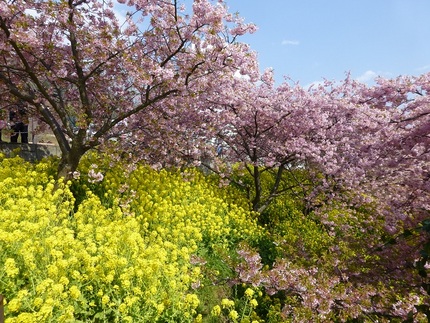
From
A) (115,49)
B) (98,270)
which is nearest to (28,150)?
(115,49)

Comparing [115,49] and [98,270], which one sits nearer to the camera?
[98,270]

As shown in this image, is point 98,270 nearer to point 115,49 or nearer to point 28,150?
point 115,49

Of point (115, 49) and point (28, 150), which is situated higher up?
point (115, 49)

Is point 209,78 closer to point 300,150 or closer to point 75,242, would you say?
point 300,150

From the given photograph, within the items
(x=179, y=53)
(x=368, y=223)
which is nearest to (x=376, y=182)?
(x=368, y=223)

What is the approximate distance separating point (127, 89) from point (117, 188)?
7.93ft

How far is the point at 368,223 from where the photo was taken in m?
7.75

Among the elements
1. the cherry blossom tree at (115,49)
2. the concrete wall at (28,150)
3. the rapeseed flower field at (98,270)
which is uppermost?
the cherry blossom tree at (115,49)

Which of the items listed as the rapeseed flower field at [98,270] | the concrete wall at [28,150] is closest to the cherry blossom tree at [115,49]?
the rapeseed flower field at [98,270]

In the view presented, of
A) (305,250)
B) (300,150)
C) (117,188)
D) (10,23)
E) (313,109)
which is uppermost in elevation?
(10,23)

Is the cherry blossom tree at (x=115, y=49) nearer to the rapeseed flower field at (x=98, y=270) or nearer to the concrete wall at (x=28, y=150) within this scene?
the rapeseed flower field at (x=98, y=270)

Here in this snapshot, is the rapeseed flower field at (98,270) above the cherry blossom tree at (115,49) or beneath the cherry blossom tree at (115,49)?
beneath

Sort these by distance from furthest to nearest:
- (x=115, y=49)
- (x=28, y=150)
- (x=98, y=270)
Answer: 1. (x=28, y=150)
2. (x=115, y=49)
3. (x=98, y=270)

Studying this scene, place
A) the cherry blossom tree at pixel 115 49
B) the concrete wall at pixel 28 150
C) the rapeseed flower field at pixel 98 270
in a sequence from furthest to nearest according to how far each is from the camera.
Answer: the concrete wall at pixel 28 150 < the cherry blossom tree at pixel 115 49 < the rapeseed flower field at pixel 98 270
